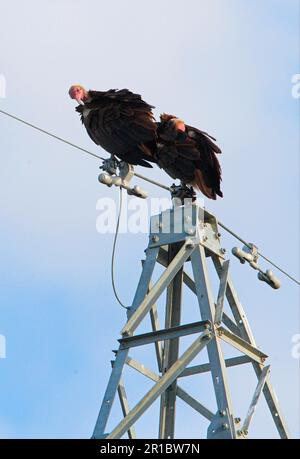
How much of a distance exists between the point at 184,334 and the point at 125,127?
3.20 metres

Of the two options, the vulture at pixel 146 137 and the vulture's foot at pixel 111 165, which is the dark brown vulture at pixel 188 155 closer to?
the vulture at pixel 146 137

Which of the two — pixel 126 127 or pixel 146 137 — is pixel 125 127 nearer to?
pixel 126 127

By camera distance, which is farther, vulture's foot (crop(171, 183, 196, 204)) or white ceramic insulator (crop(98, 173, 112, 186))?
vulture's foot (crop(171, 183, 196, 204))

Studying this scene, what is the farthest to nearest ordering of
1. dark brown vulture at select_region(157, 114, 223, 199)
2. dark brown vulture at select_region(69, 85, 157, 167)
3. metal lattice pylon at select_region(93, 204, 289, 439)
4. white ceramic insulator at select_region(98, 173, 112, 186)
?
dark brown vulture at select_region(157, 114, 223, 199)
dark brown vulture at select_region(69, 85, 157, 167)
white ceramic insulator at select_region(98, 173, 112, 186)
metal lattice pylon at select_region(93, 204, 289, 439)

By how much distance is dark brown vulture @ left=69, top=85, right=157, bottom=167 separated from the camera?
830 inches

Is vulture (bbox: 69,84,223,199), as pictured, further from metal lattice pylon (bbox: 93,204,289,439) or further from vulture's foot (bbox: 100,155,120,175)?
metal lattice pylon (bbox: 93,204,289,439)

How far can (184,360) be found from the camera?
1938 centimetres

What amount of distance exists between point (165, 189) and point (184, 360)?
3.09 meters

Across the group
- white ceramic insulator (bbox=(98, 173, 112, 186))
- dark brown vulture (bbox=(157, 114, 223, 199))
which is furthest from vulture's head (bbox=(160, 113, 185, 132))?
white ceramic insulator (bbox=(98, 173, 112, 186))

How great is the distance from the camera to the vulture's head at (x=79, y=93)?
2150 centimetres

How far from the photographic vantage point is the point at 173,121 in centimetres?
2134
